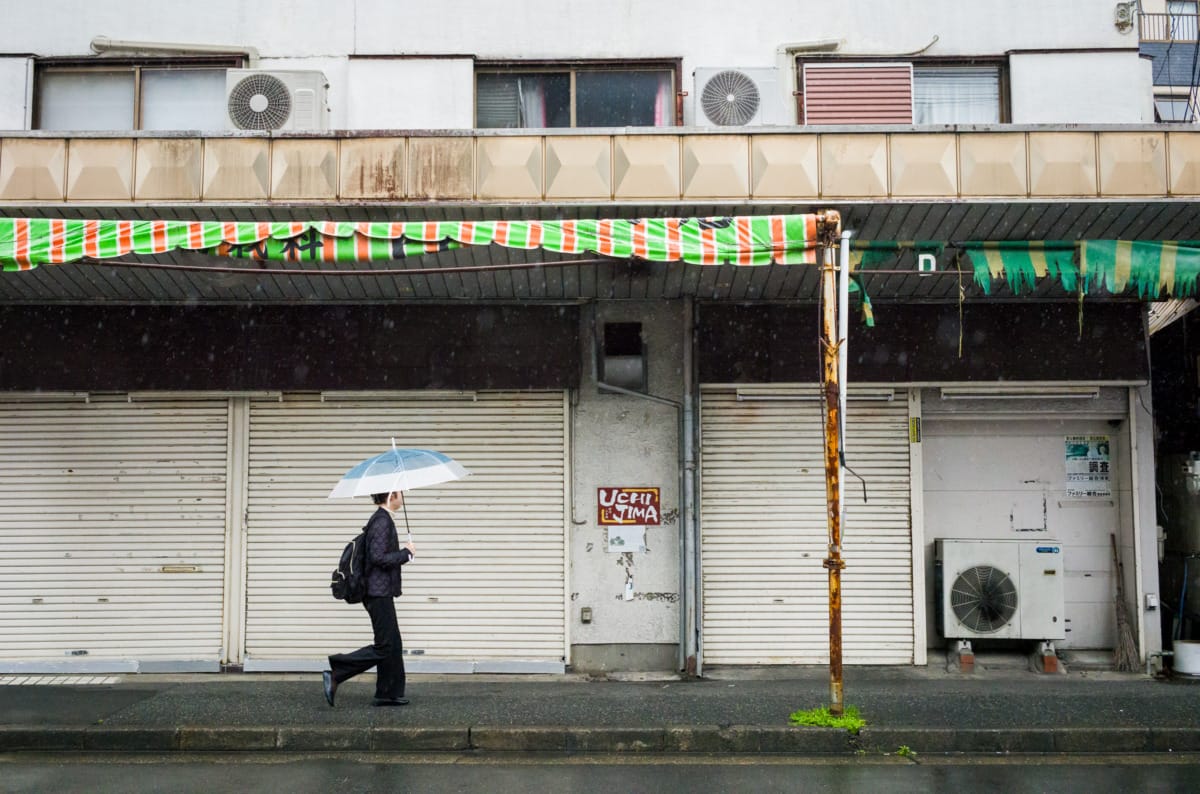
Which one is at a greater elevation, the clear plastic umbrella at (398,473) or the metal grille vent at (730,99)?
the metal grille vent at (730,99)

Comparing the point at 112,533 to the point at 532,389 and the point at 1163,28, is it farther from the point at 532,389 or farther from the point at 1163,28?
the point at 1163,28

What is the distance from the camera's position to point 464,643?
10766 mm

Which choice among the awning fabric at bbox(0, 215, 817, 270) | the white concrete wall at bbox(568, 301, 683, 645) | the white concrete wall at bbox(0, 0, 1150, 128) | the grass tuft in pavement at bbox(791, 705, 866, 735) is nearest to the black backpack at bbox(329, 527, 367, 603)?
the awning fabric at bbox(0, 215, 817, 270)

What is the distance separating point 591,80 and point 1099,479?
6827 millimetres

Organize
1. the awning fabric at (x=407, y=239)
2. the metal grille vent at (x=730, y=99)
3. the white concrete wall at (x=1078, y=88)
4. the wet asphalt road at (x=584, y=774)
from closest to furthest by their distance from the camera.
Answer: the wet asphalt road at (x=584, y=774) < the awning fabric at (x=407, y=239) < the metal grille vent at (x=730, y=99) < the white concrete wall at (x=1078, y=88)

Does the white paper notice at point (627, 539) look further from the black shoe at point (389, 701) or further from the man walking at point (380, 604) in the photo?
the black shoe at point (389, 701)

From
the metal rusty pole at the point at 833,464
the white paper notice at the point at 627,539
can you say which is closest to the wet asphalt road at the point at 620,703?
the metal rusty pole at the point at 833,464

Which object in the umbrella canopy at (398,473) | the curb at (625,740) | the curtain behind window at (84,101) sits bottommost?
the curb at (625,740)

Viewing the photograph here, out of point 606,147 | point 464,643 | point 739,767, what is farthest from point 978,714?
point 606,147

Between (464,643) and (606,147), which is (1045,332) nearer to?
(606,147)

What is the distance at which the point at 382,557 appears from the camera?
28.5 feet

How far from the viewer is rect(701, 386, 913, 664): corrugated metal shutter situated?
10.8 meters

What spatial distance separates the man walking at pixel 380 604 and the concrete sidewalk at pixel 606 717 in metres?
0.34

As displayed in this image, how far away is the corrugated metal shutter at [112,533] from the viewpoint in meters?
10.8
